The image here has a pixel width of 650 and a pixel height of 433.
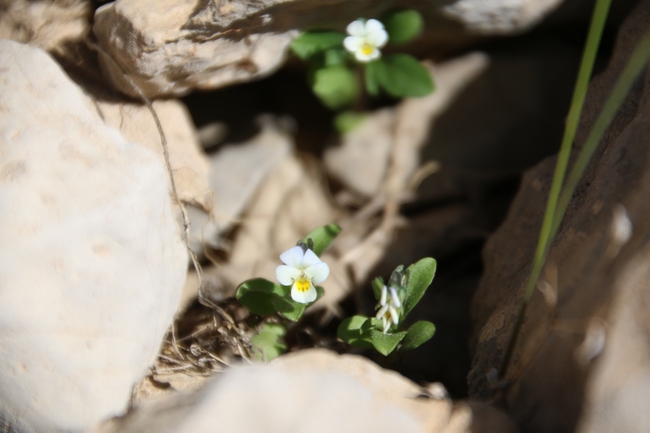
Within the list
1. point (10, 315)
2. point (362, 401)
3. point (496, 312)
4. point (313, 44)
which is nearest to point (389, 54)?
point (313, 44)

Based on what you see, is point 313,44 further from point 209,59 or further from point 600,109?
point 600,109

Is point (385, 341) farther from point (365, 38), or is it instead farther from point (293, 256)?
point (365, 38)

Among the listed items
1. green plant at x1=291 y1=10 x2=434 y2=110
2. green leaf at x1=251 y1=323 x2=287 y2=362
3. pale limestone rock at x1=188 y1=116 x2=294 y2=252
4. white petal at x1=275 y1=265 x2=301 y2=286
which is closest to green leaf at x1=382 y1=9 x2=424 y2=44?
green plant at x1=291 y1=10 x2=434 y2=110

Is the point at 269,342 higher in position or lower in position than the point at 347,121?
lower

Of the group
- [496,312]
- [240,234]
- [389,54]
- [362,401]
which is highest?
[389,54]

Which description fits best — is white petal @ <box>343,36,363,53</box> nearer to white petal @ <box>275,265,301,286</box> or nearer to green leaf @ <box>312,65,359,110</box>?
green leaf @ <box>312,65,359,110</box>

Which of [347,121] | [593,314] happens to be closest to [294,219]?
[347,121]
